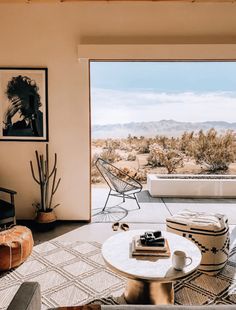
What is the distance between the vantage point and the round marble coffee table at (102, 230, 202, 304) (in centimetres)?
190

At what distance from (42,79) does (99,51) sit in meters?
0.82

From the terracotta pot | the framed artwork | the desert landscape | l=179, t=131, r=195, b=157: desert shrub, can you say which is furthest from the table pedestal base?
l=179, t=131, r=195, b=157: desert shrub

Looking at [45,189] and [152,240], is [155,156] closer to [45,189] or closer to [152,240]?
[45,189]

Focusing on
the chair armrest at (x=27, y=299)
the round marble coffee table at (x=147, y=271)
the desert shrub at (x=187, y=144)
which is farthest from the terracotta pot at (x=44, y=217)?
the desert shrub at (x=187, y=144)

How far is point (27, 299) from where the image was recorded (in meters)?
1.23

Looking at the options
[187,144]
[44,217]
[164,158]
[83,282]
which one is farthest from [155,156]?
[83,282]

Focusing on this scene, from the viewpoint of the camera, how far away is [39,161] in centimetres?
384

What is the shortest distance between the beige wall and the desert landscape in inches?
101

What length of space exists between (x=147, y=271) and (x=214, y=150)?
4.99m

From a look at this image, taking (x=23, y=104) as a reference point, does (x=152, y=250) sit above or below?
below

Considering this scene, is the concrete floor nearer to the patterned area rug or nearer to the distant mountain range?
the patterned area rug

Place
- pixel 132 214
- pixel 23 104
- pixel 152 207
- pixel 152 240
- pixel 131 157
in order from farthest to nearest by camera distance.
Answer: pixel 131 157
pixel 152 207
pixel 132 214
pixel 23 104
pixel 152 240

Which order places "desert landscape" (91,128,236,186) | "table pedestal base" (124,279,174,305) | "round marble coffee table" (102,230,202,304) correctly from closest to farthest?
"round marble coffee table" (102,230,202,304) → "table pedestal base" (124,279,174,305) → "desert landscape" (91,128,236,186)

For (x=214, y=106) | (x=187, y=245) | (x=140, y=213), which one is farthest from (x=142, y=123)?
(x=187, y=245)
